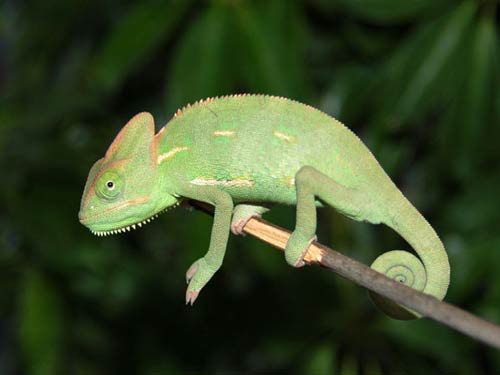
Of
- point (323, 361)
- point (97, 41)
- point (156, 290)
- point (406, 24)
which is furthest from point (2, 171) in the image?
point (406, 24)

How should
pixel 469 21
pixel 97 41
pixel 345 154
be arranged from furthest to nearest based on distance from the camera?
pixel 97 41 → pixel 469 21 → pixel 345 154

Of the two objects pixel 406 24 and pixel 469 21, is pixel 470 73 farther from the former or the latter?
pixel 406 24

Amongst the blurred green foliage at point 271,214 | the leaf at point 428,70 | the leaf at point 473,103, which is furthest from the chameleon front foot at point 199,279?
the leaf at point 473,103

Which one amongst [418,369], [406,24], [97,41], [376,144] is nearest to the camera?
[376,144]

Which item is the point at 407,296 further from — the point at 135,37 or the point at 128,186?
the point at 135,37

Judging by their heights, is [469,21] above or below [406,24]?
below

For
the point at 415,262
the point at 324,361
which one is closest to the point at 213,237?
the point at 415,262

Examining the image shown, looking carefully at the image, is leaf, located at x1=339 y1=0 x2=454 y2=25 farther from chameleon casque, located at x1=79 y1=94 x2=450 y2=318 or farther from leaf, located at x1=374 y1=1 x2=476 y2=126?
chameleon casque, located at x1=79 y1=94 x2=450 y2=318

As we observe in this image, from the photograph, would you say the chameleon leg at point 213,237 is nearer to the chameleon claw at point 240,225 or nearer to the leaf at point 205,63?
the chameleon claw at point 240,225

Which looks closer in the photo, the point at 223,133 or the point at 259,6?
the point at 223,133
